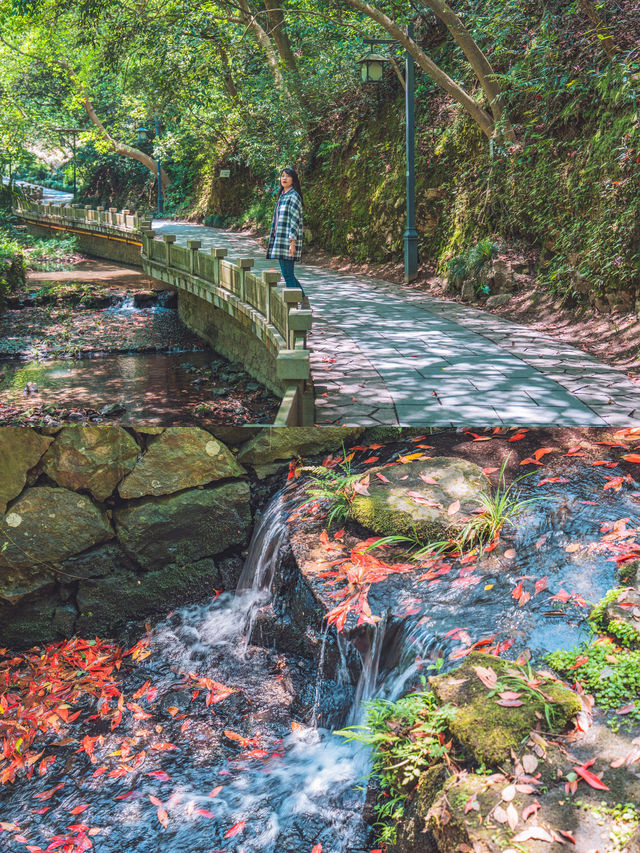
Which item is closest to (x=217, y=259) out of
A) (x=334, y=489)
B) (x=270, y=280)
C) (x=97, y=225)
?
(x=270, y=280)

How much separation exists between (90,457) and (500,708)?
456 cm

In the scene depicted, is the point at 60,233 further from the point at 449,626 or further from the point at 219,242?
the point at 449,626

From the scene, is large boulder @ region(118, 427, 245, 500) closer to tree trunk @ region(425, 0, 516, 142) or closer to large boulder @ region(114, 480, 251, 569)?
large boulder @ region(114, 480, 251, 569)

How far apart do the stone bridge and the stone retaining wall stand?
0.59 metres

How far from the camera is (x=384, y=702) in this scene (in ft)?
14.1

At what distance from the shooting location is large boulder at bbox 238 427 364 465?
6676mm

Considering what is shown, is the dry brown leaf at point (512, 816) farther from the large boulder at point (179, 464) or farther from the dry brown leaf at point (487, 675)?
the large boulder at point (179, 464)

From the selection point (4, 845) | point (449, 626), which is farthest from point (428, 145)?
point (4, 845)

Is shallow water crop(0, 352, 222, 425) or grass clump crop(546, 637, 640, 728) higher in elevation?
grass clump crop(546, 637, 640, 728)

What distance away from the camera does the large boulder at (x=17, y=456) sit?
677 cm

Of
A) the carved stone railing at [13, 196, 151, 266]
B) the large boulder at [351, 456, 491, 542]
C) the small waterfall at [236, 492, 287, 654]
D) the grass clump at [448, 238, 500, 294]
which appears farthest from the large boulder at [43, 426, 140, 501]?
the carved stone railing at [13, 196, 151, 266]

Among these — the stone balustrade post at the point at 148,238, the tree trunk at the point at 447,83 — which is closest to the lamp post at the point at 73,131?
the stone balustrade post at the point at 148,238

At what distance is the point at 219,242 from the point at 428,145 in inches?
316

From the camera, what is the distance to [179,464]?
22.7 ft
